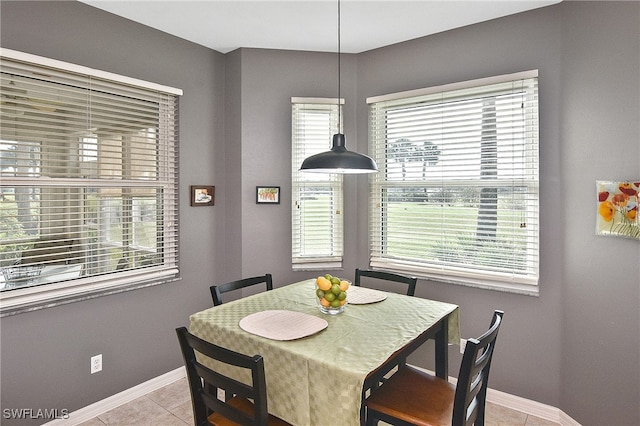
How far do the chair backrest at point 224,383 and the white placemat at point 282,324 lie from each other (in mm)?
269

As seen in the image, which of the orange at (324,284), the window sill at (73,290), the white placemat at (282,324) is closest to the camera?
the white placemat at (282,324)

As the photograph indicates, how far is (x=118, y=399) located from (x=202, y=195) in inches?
62.3

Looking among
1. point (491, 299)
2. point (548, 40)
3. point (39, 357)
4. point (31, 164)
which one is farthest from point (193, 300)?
point (548, 40)

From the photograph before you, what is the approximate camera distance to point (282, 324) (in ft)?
6.08

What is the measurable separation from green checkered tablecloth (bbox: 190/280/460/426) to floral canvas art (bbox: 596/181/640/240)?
3.18ft

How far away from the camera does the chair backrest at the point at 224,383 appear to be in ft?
4.53

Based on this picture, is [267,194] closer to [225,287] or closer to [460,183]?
[225,287]

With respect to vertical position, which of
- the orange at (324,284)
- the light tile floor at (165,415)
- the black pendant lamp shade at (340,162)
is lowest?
the light tile floor at (165,415)

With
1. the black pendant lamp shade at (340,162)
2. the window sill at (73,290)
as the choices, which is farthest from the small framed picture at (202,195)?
the black pendant lamp shade at (340,162)

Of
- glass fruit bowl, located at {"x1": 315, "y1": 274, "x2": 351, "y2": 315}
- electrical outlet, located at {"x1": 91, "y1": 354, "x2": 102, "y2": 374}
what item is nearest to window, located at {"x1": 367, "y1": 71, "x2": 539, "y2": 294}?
glass fruit bowl, located at {"x1": 315, "y1": 274, "x2": 351, "y2": 315}

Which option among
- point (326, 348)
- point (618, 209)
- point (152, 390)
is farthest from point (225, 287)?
point (618, 209)

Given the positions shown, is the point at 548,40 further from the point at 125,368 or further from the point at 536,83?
the point at 125,368

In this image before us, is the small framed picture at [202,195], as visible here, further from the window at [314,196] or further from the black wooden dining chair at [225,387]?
the black wooden dining chair at [225,387]

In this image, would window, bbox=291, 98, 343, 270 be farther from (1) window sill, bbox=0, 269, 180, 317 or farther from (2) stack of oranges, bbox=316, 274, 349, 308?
(2) stack of oranges, bbox=316, 274, 349, 308
